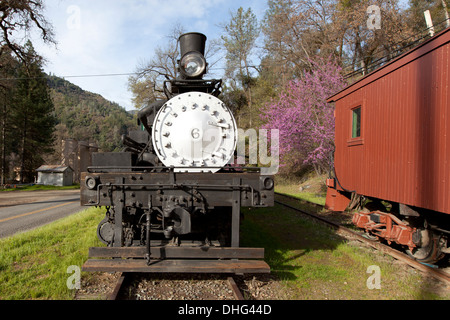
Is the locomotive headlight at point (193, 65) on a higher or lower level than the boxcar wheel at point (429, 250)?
higher

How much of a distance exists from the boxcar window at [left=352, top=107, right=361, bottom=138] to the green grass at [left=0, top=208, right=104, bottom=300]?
20.5ft

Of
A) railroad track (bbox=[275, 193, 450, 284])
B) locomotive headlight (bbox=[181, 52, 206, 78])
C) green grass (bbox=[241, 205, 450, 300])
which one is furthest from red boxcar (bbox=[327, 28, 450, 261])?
locomotive headlight (bbox=[181, 52, 206, 78])

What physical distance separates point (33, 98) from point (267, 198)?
34.2 m

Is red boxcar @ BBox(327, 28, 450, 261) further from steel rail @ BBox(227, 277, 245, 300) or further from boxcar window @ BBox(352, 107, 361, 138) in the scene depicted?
steel rail @ BBox(227, 277, 245, 300)

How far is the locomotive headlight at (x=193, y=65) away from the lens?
4941 millimetres

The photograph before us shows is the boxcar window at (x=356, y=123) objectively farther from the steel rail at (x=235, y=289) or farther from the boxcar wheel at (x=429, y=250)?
the steel rail at (x=235, y=289)

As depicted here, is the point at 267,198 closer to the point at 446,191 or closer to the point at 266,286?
the point at 266,286

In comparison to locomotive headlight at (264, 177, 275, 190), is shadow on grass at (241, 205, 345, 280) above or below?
below

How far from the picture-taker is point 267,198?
3.84 m

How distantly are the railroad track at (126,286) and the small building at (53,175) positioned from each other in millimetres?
29621

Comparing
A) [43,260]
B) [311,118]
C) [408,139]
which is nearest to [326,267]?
[408,139]

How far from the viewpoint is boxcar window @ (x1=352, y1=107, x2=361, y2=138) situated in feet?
22.2

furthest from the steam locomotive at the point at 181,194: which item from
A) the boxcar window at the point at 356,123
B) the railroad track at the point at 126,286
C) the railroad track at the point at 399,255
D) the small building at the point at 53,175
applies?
the small building at the point at 53,175

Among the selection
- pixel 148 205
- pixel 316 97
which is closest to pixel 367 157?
pixel 148 205
